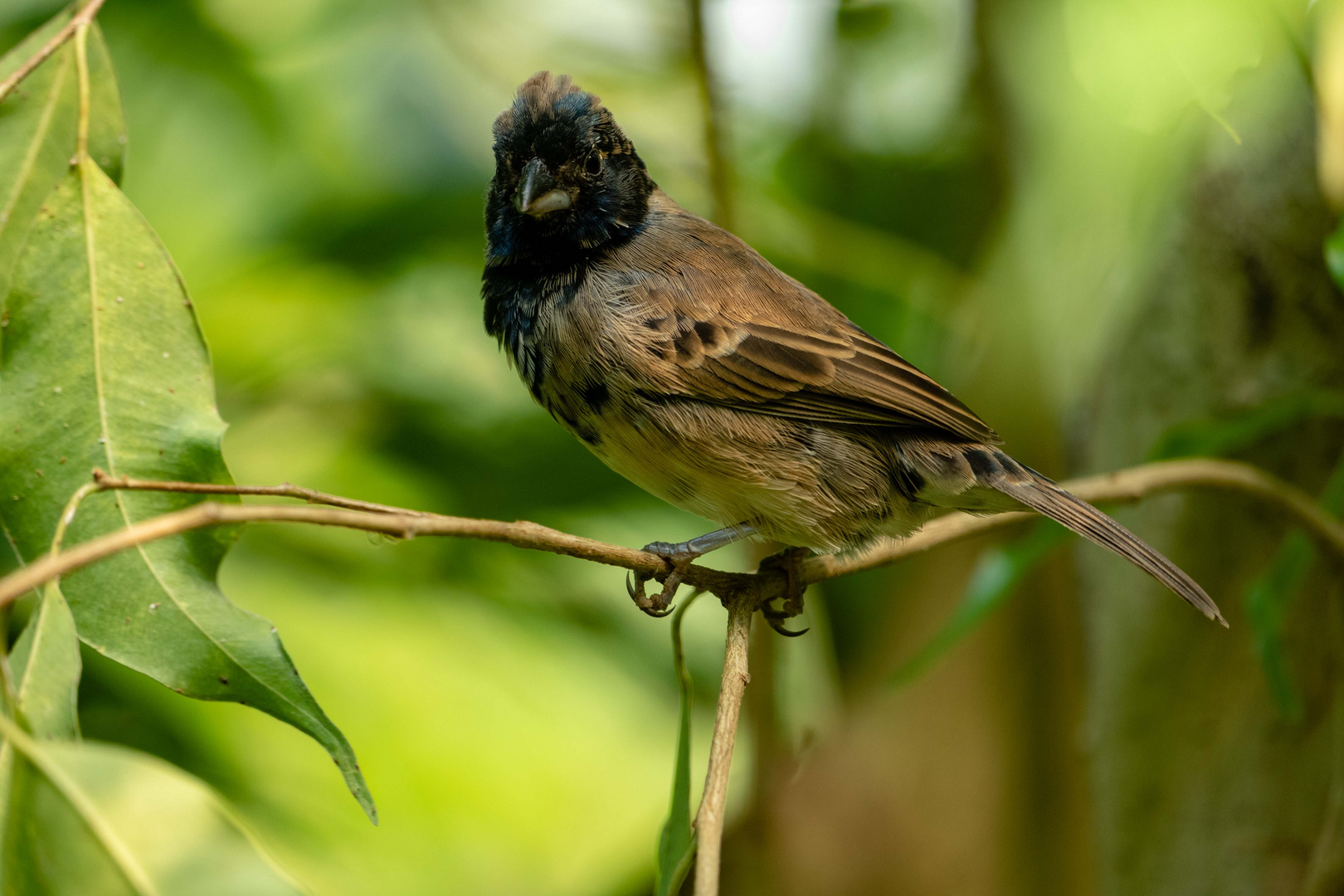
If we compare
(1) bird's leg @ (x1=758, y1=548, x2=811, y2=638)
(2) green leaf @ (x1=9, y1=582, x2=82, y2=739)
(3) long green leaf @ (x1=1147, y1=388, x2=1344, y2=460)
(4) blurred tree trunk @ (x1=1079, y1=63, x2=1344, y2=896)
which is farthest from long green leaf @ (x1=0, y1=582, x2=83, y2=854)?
(4) blurred tree trunk @ (x1=1079, y1=63, x2=1344, y2=896)

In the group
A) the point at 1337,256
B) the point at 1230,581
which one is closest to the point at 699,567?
the point at 1337,256

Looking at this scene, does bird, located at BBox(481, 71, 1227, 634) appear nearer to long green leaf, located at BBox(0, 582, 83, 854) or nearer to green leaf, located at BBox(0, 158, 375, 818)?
green leaf, located at BBox(0, 158, 375, 818)

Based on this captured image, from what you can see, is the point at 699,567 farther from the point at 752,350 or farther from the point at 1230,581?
the point at 1230,581

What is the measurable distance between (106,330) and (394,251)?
236cm

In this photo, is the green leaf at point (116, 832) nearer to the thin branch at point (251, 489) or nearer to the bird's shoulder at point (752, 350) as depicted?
the thin branch at point (251, 489)

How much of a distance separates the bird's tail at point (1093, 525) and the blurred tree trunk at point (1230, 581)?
36.9 inches

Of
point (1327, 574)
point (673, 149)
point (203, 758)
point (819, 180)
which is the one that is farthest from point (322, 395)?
point (1327, 574)

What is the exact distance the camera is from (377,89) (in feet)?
14.9

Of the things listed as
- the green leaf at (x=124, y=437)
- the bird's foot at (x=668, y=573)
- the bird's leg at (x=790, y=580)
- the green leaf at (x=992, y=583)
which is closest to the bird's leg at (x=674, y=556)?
the bird's foot at (x=668, y=573)

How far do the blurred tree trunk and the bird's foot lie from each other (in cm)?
175

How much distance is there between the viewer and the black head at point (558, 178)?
255 cm

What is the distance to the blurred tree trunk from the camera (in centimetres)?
299

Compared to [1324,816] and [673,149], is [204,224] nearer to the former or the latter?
[673,149]

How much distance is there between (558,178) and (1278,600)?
201 cm
